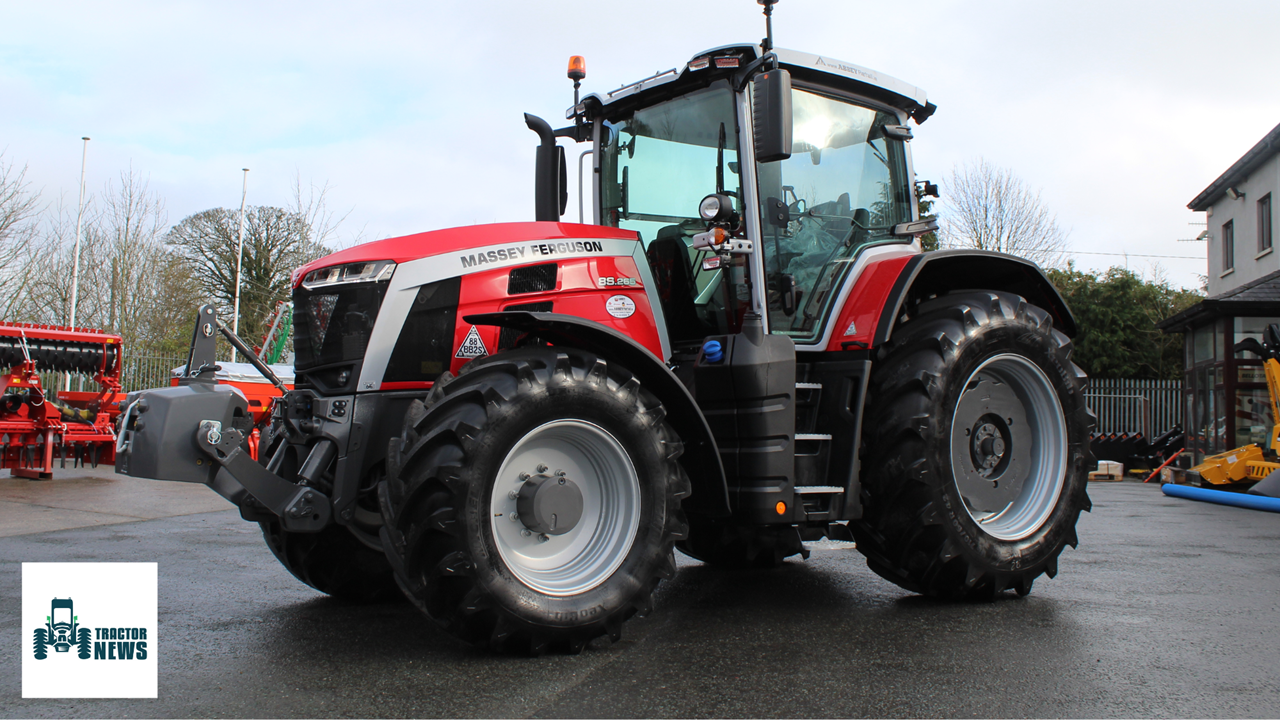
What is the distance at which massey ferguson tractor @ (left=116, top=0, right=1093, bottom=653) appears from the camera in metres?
3.67

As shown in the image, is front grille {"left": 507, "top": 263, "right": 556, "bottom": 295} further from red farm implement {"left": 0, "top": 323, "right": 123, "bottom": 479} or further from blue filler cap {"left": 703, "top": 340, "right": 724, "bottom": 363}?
red farm implement {"left": 0, "top": 323, "right": 123, "bottom": 479}

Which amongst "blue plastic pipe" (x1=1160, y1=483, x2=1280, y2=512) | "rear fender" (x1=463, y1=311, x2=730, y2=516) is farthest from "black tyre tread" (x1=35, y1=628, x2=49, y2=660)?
"blue plastic pipe" (x1=1160, y1=483, x2=1280, y2=512)

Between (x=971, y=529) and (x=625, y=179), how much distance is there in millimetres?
2524

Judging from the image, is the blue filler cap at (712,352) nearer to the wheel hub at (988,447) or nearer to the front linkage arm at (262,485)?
the wheel hub at (988,447)

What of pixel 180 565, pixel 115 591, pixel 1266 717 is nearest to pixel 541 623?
pixel 115 591

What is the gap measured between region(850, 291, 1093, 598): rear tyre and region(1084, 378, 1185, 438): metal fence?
59.4ft

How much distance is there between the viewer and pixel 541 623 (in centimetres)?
356

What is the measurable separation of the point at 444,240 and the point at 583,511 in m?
1.30

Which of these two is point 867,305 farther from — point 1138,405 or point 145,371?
point 1138,405

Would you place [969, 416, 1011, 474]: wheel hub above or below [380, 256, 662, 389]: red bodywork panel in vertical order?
below

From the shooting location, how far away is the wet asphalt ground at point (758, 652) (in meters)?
3.13

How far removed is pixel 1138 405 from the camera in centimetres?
2191

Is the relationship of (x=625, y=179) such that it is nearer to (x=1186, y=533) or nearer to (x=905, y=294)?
(x=905, y=294)

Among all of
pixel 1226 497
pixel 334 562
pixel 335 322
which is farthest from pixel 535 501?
pixel 1226 497
